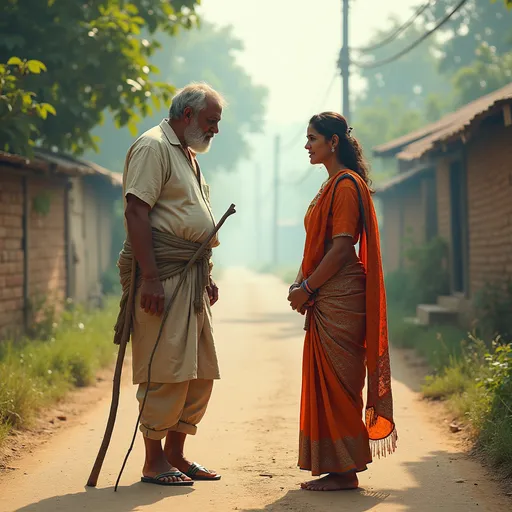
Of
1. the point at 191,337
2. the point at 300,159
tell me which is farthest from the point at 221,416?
the point at 300,159

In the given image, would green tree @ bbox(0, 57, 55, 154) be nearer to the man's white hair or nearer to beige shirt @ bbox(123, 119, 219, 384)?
the man's white hair

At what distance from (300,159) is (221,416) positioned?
172 metres

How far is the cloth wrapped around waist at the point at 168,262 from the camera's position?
4.92 m

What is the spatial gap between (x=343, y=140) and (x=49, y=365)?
16.2ft

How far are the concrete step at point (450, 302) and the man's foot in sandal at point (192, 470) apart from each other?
8376mm

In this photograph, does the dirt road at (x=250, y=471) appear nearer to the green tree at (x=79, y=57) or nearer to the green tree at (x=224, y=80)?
the green tree at (x=79, y=57)

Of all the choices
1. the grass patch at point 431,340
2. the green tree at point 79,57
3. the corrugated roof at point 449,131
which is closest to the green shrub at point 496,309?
the grass patch at point 431,340

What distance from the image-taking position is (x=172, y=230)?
494 centimetres

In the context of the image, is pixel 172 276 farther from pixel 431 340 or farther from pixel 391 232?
pixel 391 232

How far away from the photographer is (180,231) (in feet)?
16.2

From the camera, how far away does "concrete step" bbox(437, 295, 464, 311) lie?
1288cm

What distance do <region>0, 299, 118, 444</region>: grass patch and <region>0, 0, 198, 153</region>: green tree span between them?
2.49 metres

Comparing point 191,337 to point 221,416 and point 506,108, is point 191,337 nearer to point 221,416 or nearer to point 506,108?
point 221,416

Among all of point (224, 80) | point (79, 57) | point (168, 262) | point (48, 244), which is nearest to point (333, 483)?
point (168, 262)
